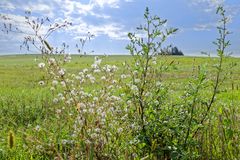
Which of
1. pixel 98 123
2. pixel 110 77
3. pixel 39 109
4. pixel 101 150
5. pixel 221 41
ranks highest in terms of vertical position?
pixel 221 41

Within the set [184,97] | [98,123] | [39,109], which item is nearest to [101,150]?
[98,123]

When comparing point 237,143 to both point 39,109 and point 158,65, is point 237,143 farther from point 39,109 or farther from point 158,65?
point 39,109

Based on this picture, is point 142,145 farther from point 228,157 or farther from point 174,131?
point 228,157

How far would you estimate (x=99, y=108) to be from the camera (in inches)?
212

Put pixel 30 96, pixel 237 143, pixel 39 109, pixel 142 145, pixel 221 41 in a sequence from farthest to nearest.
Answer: pixel 30 96, pixel 39 109, pixel 237 143, pixel 221 41, pixel 142 145

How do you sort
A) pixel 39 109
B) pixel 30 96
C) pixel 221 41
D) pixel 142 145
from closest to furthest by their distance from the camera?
pixel 142 145, pixel 221 41, pixel 39 109, pixel 30 96

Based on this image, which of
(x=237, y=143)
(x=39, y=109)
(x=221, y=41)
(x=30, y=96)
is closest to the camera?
(x=221, y=41)

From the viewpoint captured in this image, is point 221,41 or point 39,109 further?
point 39,109

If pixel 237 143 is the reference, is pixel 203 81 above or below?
above

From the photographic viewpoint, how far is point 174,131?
5.18 metres

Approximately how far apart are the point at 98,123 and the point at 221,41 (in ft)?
6.36

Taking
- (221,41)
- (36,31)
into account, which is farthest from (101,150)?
(221,41)

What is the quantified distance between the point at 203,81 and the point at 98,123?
1390 mm

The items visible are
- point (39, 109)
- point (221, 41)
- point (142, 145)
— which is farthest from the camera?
point (39, 109)
